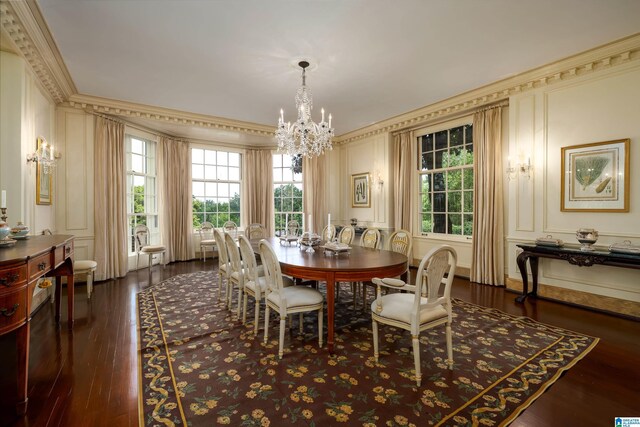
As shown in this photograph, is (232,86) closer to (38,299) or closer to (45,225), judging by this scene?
(45,225)

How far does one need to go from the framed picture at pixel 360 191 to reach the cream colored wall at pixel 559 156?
2.97 metres

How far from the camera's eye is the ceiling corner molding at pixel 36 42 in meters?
2.57

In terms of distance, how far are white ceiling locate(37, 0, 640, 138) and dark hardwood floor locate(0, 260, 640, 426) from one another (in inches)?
120

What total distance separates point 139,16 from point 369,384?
3.74 m

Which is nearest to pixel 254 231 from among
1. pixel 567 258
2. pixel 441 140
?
pixel 441 140

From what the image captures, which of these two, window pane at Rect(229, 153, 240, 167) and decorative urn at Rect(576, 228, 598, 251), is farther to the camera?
window pane at Rect(229, 153, 240, 167)

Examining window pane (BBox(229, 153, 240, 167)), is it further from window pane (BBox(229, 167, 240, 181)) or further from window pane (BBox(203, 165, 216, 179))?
window pane (BBox(203, 165, 216, 179))

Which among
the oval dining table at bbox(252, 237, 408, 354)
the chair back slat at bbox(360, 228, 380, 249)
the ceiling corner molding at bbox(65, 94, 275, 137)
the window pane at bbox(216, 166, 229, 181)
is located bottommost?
the oval dining table at bbox(252, 237, 408, 354)

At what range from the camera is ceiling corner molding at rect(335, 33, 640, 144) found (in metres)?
3.29

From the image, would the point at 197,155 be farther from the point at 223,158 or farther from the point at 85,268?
the point at 85,268

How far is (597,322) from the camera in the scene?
10.4 feet

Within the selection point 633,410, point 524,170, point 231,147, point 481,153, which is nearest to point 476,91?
point 481,153

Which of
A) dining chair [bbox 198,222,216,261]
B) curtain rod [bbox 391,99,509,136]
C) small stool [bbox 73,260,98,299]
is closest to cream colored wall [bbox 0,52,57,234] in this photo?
small stool [bbox 73,260,98,299]

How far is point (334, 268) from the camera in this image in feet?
→ 8.05
